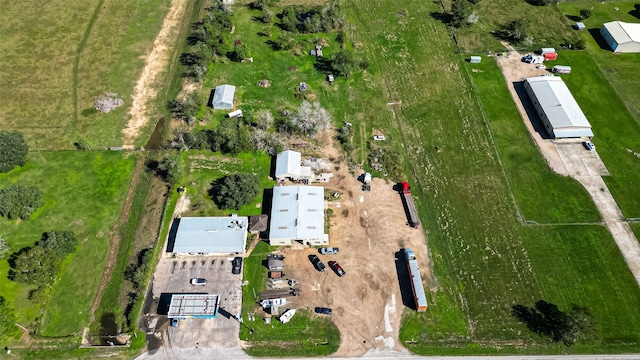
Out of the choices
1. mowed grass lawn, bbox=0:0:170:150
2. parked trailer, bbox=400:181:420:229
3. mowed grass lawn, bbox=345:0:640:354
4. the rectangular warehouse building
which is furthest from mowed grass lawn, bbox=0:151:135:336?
the rectangular warehouse building

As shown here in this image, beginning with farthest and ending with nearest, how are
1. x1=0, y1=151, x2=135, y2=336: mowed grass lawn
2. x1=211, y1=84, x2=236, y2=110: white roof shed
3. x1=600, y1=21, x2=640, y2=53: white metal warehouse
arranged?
x1=600, y1=21, x2=640, y2=53: white metal warehouse
x1=211, y1=84, x2=236, y2=110: white roof shed
x1=0, y1=151, x2=135, y2=336: mowed grass lawn

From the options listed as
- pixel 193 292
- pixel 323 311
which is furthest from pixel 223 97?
pixel 323 311

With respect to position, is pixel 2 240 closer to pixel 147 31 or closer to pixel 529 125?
pixel 147 31

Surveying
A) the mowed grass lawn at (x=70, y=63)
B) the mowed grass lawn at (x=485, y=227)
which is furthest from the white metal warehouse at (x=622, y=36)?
the mowed grass lawn at (x=70, y=63)

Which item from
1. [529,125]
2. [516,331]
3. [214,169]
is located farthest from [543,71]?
[214,169]

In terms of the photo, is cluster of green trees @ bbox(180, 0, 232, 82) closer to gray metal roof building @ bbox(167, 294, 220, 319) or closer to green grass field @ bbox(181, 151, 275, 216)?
green grass field @ bbox(181, 151, 275, 216)
